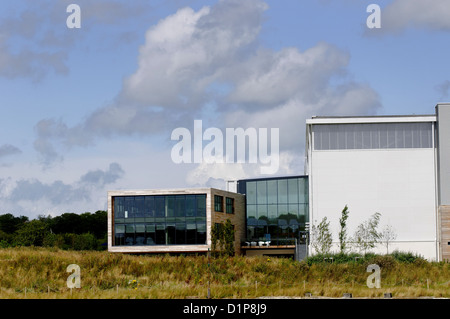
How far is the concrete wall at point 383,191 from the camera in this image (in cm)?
5959

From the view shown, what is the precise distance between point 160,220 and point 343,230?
17.0 meters

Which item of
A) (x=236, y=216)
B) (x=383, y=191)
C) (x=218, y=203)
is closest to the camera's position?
(x=383, y=191)

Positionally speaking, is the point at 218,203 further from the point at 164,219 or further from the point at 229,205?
the point at 164,219

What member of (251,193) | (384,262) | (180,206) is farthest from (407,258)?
(180,206)

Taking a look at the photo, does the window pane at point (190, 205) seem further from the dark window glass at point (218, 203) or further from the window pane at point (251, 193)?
the window pane at point (251, 193)

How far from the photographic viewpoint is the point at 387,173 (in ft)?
197

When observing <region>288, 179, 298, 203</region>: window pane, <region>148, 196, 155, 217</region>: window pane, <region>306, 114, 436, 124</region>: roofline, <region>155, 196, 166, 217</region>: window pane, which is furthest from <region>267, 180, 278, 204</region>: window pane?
<region>148, 196, 155, 217</region>: window pane

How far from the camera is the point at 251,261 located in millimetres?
50312

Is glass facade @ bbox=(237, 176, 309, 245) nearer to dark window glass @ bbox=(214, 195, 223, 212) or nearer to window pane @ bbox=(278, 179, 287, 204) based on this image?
window pane @ bbox=(278, 179, 287, 204)

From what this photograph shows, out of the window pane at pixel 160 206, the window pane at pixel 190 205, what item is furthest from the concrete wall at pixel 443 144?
the window pane at pixel 160 206

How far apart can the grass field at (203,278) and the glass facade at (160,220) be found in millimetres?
12272
